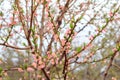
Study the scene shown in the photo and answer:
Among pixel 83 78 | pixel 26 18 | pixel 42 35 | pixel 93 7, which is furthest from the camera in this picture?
pixel 83 78

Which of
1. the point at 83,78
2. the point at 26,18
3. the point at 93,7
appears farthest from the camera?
the point at 83,78

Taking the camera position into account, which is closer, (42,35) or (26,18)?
(26,18)

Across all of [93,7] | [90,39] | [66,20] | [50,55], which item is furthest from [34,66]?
[93,7]

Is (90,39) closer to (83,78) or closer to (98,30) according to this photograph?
(98,30)

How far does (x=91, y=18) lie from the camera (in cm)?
476

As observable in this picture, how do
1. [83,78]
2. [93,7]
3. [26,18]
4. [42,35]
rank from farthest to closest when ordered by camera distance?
[83,78] → [93,7] → [42,35] → [26,18]

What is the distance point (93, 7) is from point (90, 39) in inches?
76.7

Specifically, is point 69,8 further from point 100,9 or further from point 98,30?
point 98,30

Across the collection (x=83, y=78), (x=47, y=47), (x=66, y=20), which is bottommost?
(x=83, y=78)

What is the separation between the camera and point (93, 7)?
5.00 m

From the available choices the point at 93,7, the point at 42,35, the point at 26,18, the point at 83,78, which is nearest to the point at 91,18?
the point at 93,7

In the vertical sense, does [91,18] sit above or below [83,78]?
above

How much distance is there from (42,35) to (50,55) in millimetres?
1130

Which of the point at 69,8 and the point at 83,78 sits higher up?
the point at 69,8
